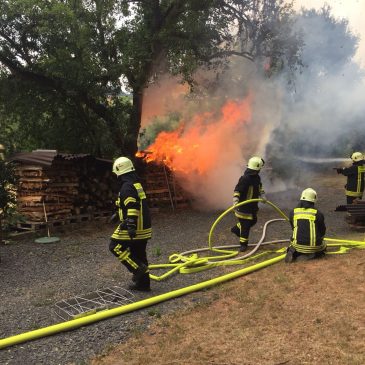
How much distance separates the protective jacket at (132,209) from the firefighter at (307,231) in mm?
2461

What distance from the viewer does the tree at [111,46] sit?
1105 centimetres

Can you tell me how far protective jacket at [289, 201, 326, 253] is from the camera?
6449 mm

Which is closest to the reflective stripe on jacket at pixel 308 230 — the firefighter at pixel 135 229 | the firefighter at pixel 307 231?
Answer: the firefighter at pixel 307 231

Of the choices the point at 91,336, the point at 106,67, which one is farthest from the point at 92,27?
the point at 91,336

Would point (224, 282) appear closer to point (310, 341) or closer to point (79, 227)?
point (310, 341)

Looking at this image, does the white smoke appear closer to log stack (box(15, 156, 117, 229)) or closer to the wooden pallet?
log stack (box(15, 156, 117, 229))

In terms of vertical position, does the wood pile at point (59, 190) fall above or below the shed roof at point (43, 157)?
below

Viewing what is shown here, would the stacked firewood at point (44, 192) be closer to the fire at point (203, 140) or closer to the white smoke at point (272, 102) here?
the fire at point (203, 140)

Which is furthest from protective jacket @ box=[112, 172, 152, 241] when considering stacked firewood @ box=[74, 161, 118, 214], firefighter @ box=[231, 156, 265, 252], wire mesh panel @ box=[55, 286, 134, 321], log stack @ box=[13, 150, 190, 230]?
stacked firewood @ box=[74, 161, 118, 214]

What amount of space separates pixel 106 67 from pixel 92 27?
129 centimetres

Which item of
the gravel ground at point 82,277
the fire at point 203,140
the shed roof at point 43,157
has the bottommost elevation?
the gravel ground at point 82,277

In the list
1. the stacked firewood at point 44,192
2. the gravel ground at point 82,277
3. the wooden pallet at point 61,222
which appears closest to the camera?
the gravel ground at point 82,277

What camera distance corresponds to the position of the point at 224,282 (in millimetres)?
6031

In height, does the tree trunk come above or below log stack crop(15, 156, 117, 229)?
above
